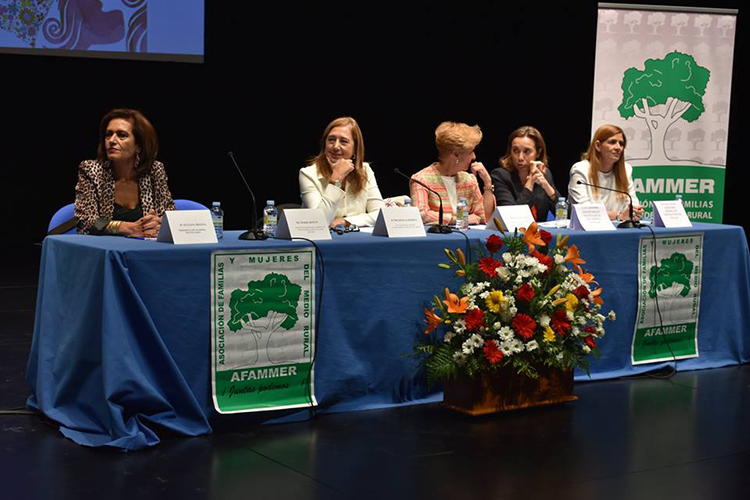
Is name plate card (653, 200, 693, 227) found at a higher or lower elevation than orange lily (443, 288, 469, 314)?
higher

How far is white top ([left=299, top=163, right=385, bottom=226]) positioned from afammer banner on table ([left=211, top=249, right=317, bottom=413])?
83 centimetres

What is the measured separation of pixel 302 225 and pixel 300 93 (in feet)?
12.3

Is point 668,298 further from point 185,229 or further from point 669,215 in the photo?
point 185,229

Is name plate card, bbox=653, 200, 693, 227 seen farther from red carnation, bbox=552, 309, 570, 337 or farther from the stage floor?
red carnation, bbox=552, 309, 570, 337

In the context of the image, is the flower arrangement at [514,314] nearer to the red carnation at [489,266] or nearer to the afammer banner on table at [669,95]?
the red carnation at [489,266]

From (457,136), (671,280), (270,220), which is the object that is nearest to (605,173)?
(671,280)

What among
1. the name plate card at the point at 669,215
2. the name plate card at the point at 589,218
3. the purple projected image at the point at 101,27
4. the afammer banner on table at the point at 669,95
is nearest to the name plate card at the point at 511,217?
the name plate card at the point at 589,218

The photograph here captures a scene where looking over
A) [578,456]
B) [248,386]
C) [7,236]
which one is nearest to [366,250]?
[248,386]

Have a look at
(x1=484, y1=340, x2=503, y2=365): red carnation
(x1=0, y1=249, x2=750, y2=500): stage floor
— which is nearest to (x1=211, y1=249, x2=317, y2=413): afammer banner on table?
(x1=0, y1=249, x2=750, y2=500): stage floor

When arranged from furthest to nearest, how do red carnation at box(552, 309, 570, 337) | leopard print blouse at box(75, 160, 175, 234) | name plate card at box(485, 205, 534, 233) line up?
name plate card at box(485, 205, 534, 233), leopard print blouse at box(75, 160, 175, 234), red carnation at box(552, 309, 570, 337)

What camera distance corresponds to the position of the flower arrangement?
350cm

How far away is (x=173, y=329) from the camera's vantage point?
10.5 ft

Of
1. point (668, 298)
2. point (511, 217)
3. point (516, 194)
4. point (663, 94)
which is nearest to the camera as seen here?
point (511, 217)

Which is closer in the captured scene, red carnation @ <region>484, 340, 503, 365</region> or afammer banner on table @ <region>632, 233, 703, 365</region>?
red carnation @ <region>484, 340, 503, 365</region>
